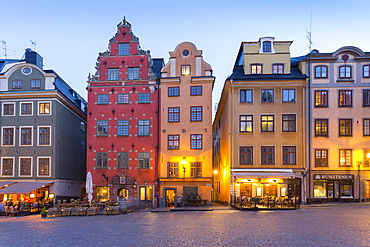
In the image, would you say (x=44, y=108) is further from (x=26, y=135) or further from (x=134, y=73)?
(x=134, y=73)

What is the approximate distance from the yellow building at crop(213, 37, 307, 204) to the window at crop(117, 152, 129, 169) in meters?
9.77

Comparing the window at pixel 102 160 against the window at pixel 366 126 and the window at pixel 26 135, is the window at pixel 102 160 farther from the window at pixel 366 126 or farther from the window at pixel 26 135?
the window at pixel 366 126

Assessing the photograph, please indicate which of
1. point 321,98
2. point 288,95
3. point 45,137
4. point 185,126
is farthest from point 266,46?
point 45,137

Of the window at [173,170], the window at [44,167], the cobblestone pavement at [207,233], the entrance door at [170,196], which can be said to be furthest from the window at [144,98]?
the cobblestone pavement at [207,233]

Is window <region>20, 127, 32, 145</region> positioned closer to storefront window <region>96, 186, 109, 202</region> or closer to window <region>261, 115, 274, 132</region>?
storefront window <region>96, 186, 109, 202</region>

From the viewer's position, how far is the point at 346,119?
3872cm

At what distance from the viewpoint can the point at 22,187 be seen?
1532 inches

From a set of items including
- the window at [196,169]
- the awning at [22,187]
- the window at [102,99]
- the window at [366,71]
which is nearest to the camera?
the awning at [22,187]

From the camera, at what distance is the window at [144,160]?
40.5 m

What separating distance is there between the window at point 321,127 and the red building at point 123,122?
14.9 m

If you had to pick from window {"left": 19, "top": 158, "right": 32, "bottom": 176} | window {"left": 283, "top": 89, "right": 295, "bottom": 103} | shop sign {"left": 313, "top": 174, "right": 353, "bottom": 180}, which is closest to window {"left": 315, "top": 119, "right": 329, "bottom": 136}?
window {"left": 283, "top": 89, "right": 295, "bottom": 103}

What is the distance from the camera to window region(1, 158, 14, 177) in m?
41.5

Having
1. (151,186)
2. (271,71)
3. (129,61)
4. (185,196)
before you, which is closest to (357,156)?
(271,71)

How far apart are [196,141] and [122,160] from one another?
7.38 meters
